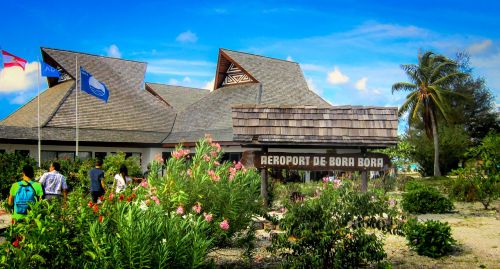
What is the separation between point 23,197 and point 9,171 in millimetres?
12734

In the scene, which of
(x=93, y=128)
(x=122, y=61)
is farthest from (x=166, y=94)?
(x=93, y=128)

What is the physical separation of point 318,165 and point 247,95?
1940 cm

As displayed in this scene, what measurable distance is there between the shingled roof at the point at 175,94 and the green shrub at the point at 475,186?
28083 mm

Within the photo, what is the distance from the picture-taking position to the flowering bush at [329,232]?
23.1 ft

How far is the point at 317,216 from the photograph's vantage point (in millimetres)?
7219

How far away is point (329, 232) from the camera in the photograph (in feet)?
23.0

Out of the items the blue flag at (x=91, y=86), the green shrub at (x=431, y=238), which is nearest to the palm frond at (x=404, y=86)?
the blue flag at (x=91, y=86)

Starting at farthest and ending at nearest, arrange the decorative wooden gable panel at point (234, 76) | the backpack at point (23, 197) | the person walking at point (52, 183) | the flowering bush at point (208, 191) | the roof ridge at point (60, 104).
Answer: the decorative wooden gable panel at point (234, 76) → the roof ridge at point (60, 104) → the person walking at point (52, 183) → the backpack at point (23, 197) → the flowering bush at point (208, 191)

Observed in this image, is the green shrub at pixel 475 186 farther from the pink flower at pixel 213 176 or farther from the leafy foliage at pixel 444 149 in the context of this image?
the leafy foliage at pixel 444 149

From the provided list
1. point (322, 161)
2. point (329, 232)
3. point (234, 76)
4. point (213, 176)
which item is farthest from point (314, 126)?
point (234, 76)

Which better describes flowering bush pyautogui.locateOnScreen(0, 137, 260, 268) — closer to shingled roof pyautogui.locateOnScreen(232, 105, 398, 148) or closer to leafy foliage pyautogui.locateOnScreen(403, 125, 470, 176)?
shingled roof pyautogui.locateOnScreen(232, 105, 398, 148)

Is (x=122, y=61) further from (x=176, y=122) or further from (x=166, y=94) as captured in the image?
(x=176, y=122)

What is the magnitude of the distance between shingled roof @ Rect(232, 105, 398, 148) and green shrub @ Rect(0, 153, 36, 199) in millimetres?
10525

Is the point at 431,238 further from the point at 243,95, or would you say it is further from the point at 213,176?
the point at 243,95
